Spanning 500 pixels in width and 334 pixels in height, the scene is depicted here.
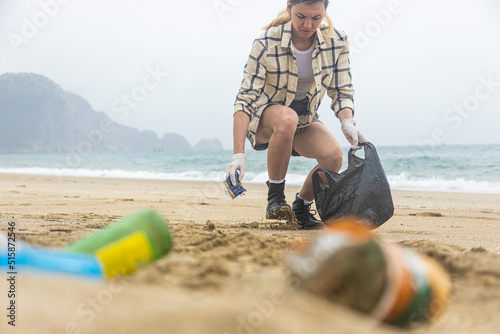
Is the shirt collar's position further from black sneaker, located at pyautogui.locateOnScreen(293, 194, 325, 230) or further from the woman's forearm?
black sneaker, located at pyautogui.locateOnScreen(293, 194, 325, 230)

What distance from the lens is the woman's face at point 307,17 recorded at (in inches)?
99.4

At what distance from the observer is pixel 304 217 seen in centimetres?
296

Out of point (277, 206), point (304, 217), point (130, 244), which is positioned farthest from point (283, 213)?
point (130, 244)

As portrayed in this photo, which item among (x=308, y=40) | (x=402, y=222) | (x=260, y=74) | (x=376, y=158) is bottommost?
(x=402, y=222)

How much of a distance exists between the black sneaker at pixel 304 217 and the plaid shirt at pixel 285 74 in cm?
61

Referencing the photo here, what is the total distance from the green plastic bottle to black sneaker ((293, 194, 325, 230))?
1756mm

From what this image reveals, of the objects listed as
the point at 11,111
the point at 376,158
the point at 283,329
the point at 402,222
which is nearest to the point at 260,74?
the point at 376,158

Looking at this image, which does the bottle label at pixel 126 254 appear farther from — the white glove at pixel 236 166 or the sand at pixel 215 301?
the white glove at pixel 236 166

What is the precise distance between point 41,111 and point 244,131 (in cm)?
5280

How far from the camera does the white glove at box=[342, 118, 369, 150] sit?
2715mm

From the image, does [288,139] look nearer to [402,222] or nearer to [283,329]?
[402,222]

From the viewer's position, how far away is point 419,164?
Answer: 14.7m

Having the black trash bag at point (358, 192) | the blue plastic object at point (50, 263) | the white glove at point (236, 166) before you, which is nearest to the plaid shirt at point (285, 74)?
the white glove at point (236, 166)

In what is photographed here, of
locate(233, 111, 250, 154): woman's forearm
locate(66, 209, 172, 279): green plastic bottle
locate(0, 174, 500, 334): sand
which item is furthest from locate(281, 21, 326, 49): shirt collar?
locate(66, 209, 172, 279): green plastic bottle
